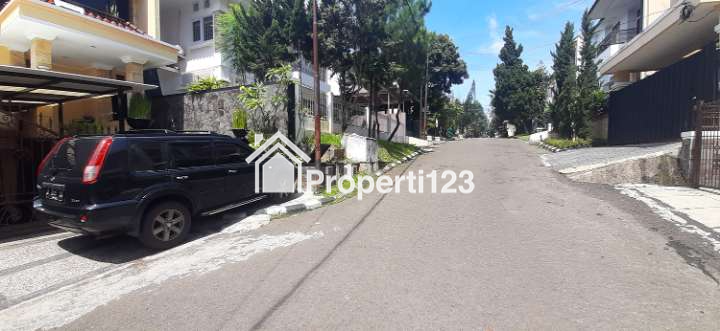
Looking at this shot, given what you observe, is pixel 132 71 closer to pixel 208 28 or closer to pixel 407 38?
pixel 208 28

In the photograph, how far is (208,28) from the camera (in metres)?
17.8

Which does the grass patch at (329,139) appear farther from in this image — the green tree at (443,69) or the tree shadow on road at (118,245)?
the green tree at (443,69)

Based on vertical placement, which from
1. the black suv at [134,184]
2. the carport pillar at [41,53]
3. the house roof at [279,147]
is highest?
the carport pillar at [41,53]

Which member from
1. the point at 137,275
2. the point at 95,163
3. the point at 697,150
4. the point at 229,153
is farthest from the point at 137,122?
the point at 697,150

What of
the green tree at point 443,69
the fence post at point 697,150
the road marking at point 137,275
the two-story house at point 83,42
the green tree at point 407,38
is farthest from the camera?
the green tree at point 443,69

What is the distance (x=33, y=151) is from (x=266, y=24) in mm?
9387

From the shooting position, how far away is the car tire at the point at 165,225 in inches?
209

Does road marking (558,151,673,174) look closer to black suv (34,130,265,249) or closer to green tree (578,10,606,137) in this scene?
green tree (578,10,606,137)

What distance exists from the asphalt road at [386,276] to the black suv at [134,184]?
1.60 ft

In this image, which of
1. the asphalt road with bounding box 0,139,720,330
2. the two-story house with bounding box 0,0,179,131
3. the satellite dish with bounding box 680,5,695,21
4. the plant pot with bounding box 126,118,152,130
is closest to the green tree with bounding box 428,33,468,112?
the satellite dish with bounding box 680,5,695,21

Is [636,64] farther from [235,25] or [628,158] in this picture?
[235,25]

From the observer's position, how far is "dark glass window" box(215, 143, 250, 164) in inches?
264

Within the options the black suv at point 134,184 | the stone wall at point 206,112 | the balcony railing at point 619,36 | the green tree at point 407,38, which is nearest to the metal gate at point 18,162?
the black suv at point 134,184

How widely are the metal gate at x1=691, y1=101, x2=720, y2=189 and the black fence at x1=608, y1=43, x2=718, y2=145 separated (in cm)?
213
